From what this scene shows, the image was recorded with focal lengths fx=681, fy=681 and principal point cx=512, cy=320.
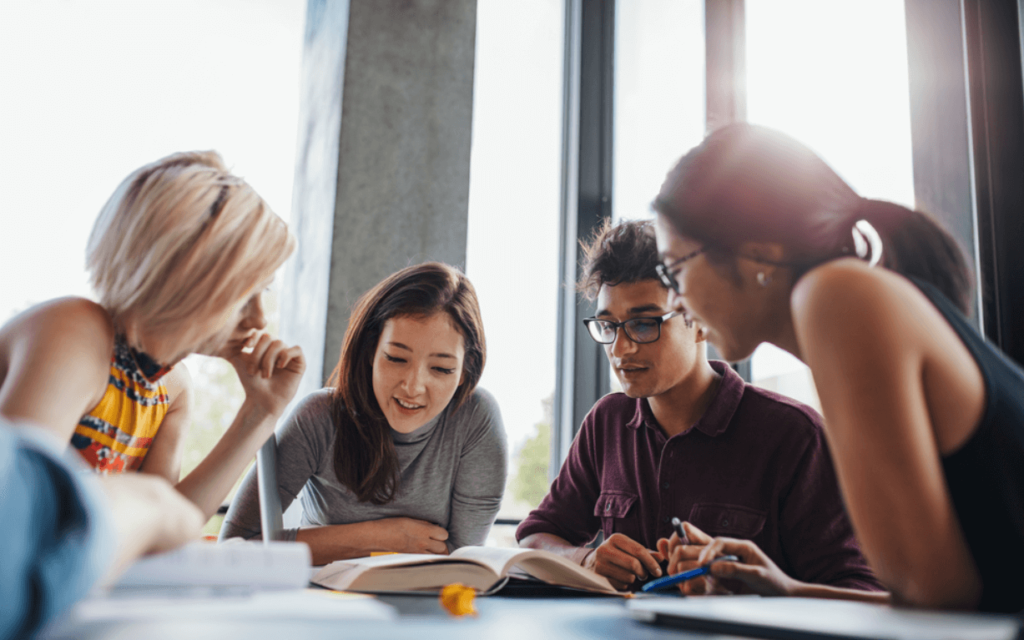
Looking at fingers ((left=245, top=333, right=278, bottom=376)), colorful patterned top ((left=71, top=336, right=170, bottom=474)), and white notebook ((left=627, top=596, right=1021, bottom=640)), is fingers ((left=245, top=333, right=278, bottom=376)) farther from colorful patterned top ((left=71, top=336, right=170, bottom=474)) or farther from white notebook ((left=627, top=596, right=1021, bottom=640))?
white notebook ((left=627, top=596, right=1021, bottom=640))

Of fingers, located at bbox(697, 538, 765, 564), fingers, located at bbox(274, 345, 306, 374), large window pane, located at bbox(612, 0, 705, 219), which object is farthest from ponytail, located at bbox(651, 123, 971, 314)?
large window pane, located at bbox(612, 0, 705, 219)

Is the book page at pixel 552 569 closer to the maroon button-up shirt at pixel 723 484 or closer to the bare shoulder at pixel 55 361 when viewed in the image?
the maroon button-up shirt at pixel 723 484

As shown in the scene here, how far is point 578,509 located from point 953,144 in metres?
1.25

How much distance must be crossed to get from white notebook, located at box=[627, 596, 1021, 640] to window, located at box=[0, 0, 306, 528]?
190cm

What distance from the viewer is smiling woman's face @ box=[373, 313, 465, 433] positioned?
1.60m

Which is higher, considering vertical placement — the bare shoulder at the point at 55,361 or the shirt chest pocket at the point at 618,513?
the bare shoulder at the point at 55,361

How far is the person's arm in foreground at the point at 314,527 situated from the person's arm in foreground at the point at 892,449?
1043 mm

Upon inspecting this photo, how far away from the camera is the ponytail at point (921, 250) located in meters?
0.94

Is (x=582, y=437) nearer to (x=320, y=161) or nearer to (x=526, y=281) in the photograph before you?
(x=526, y=281)

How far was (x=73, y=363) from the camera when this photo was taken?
95 centimetres

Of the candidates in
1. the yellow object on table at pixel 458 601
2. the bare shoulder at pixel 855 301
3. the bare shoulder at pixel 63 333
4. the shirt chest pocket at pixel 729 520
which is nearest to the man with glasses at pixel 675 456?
the shirt chest pocket at pixel 729 520

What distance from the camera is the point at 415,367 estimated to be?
5.23 ft

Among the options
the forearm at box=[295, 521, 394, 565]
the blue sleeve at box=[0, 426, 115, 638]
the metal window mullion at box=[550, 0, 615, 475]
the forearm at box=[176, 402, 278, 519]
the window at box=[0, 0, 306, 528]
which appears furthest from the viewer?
the metal window mullion at box=[550, 0, 615, 475]

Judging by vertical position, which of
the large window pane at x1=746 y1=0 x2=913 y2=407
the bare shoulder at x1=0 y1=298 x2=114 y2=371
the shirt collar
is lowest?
the shirt collar
